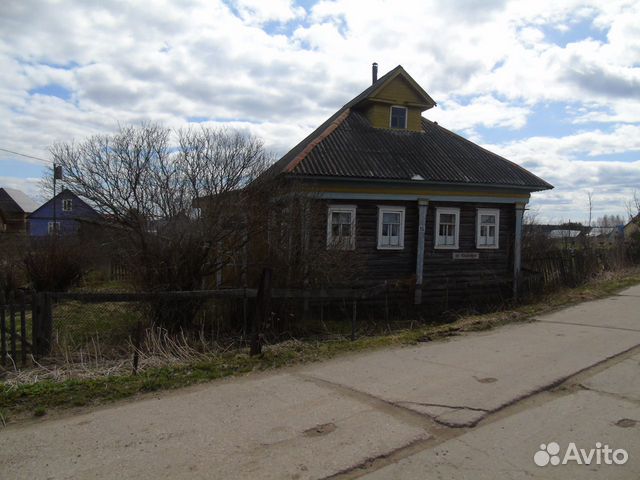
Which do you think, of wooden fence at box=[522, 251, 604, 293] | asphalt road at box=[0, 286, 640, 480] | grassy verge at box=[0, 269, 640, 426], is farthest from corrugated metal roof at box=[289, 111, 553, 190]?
asphalt road at box=[0, 286, 640, 480]

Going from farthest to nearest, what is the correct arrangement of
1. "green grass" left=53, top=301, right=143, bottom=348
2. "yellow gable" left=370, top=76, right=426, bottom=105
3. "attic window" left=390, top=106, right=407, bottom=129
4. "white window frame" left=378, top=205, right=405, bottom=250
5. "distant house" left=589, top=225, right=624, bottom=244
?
"distant house" left=589, top=225, right=624, bottom=244, "attic window" left=390, top=106, right=407, bottom=129, "yellow gable" left=370, top=76, right=426, bottom=105, "white window frame" left=378, top=205, right=405, bottom=250, "green grass" left=53, top=301, right=143, bottom=348

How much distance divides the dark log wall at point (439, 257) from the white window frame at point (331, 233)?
176 millimetres

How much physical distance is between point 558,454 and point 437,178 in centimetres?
1423

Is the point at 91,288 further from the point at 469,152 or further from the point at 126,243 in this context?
the point at 469,152

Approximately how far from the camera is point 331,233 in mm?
13555

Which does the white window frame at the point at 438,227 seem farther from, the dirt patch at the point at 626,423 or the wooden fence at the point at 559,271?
the dirt patch at the point at 626,423

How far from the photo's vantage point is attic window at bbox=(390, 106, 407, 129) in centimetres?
2056

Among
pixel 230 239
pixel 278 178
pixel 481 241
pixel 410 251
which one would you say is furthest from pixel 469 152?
pixel 230 239

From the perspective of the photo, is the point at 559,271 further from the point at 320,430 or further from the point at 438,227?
the point at 320,430

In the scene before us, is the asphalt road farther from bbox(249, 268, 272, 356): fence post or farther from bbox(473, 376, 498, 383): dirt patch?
bbox(249, 268, 272, 356): fence post

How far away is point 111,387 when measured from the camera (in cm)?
544

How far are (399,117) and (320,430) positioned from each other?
17947 millimetres

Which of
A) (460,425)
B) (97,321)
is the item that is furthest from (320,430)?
(97,321)

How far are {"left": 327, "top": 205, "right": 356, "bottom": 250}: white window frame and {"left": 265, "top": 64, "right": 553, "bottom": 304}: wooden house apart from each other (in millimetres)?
46
